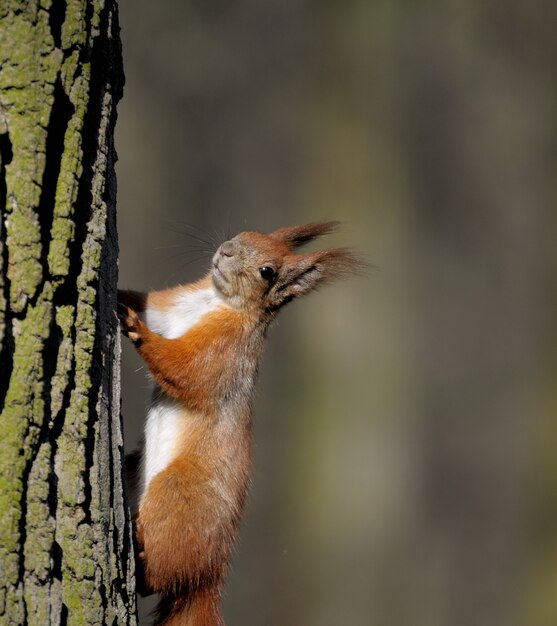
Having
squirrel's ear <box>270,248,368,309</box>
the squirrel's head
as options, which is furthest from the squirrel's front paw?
squirrel's ear <box>270,248,368,309</box>

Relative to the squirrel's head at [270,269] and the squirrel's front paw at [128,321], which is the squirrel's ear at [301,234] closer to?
the squirrel's head at [270,269]

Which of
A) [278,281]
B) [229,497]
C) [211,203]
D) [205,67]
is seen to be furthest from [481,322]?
[229,497]

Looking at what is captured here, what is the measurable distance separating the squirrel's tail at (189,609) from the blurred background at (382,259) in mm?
2213

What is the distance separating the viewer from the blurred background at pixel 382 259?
190 inches

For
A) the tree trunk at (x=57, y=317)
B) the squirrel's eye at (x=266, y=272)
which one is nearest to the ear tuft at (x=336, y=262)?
the squirrel's eye at (x=266, y=272)

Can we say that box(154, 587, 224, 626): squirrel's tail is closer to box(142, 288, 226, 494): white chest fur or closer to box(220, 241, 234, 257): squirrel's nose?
box(142, 288, 226, 494): white chest fur

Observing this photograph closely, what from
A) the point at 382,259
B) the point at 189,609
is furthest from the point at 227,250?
the point at 382,259

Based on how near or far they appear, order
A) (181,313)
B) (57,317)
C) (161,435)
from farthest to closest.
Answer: (181,313)
(161,435)
(57,317)

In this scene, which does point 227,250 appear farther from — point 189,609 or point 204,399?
point 189,609

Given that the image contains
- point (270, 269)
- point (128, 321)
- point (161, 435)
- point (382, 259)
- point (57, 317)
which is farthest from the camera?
point (382, 259)

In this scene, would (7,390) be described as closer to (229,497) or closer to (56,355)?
(56,355)

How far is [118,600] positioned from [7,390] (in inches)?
20.9

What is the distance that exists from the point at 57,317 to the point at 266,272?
1365 millimetres

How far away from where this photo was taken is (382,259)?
17.0ft
